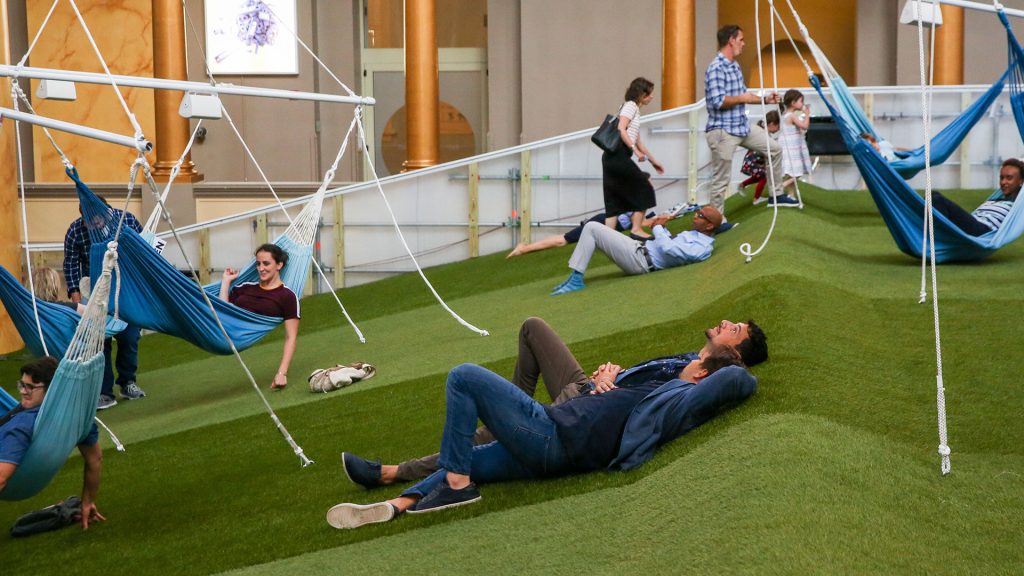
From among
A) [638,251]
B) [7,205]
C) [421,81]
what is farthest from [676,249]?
[7,205]

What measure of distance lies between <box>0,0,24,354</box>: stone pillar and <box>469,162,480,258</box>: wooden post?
4.13m

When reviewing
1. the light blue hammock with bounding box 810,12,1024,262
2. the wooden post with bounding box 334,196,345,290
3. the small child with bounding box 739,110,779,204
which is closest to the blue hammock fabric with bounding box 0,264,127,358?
the light blue hammock with bounding box 810,12,1024,262

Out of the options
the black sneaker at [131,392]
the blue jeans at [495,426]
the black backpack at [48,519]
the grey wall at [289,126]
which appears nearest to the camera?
the blue jeans at [495,426]

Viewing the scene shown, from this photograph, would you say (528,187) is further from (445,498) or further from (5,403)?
(445,498)

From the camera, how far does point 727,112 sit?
921 cm

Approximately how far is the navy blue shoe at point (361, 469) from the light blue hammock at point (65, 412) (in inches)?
38.5

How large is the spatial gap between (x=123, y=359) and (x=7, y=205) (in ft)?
14.6

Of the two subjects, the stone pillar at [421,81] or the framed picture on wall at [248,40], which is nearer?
the stone pillar at [421,81]

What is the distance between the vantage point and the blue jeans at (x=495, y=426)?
396cm

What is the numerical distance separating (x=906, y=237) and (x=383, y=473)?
12.8 ft

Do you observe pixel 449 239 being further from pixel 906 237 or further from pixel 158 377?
pixel 906 237

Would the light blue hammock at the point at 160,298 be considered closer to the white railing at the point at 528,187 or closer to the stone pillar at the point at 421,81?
the white railing at the point at 528,187

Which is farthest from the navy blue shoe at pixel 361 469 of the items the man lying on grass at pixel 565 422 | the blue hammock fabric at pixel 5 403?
the blue hammock fabric at pixel 5 403

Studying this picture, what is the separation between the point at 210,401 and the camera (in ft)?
24.0
